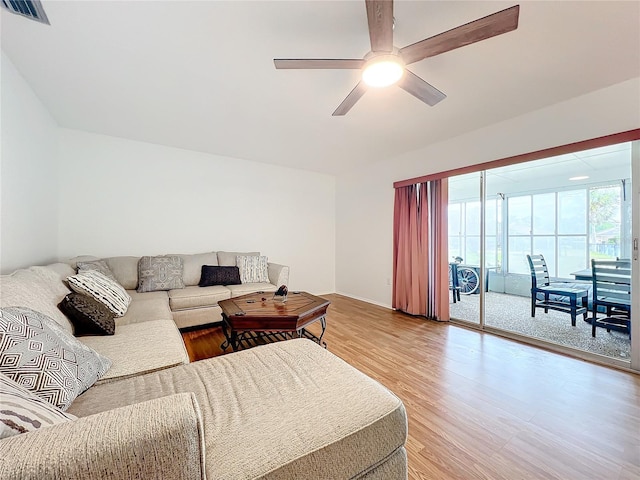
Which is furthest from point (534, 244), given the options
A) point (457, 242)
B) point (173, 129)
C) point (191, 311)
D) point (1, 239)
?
point (1, 239)

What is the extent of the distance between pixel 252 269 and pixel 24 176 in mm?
2455

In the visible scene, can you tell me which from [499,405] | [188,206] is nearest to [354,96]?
[499,405]

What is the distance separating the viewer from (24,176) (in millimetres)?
2303

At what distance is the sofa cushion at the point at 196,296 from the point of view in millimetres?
2988

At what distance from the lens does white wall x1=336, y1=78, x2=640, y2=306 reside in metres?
2.31

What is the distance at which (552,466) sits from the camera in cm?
131

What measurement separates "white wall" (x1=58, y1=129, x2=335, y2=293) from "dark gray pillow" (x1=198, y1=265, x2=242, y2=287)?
65cm

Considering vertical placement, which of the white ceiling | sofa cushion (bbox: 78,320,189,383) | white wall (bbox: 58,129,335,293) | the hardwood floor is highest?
the white ceiling

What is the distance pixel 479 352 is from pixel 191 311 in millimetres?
3109

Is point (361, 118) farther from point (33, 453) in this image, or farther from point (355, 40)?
point (33, 453)


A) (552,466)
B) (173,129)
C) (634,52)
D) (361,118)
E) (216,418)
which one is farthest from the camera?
(173,129)

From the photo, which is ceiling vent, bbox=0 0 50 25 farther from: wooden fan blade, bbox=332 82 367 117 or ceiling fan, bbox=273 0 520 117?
wooden fan blade, bbox=332 82 367 117

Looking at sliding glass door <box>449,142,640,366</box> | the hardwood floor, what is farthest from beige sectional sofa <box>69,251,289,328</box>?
sliding glass door <box>449,142,640,366</box>

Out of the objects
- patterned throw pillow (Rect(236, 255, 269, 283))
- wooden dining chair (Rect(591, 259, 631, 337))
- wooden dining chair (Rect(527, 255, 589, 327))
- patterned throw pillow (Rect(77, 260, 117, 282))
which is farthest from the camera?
patterned throw pillow (Rect(236, 255, 269, 283))
